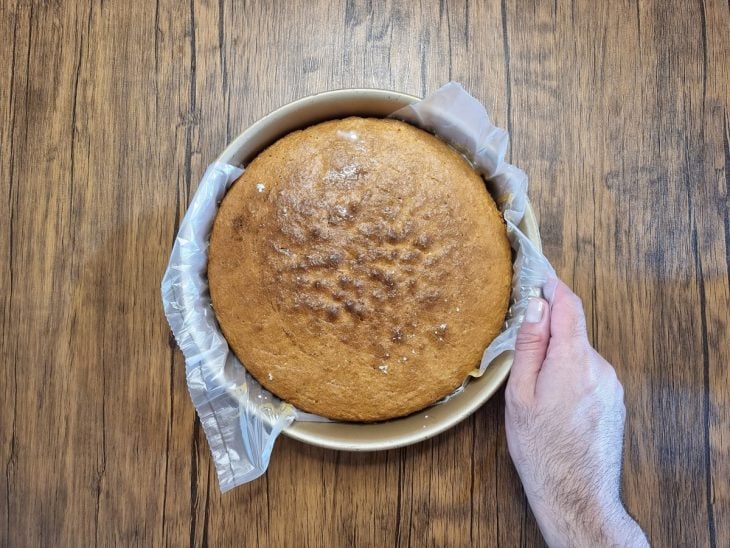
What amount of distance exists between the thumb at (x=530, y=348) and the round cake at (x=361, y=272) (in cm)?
7

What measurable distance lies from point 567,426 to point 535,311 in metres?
0.28

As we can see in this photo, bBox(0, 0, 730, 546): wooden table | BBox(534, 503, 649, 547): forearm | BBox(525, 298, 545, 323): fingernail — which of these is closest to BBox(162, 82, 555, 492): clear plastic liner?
BBox(525, 298, 545, 323): fingernail

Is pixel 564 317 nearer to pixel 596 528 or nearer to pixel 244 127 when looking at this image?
pixel 596 528

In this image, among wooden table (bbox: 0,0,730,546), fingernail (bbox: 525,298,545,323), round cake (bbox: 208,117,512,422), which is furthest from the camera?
wooden table (bbox: 0,0,730,546)

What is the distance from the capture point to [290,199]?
123 centimetres

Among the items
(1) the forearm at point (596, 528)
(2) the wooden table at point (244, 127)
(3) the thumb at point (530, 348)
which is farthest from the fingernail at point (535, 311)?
(1) the forearm at point (596, 528)

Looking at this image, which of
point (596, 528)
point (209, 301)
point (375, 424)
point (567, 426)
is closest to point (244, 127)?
point (209, 301)

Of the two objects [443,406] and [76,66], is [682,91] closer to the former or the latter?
[443,406]

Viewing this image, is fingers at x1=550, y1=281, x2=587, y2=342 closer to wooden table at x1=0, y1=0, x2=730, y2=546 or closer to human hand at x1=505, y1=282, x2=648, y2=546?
human hand at x1=505, y1=282, x2=648, y2=546

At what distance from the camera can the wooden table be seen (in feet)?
4.84

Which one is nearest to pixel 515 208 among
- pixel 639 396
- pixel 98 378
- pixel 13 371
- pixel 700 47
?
pixel 639 396

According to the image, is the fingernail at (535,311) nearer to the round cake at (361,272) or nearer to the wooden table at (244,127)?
the round cake at (361,272)

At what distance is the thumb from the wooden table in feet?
0.43

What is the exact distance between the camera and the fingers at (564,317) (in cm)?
133
